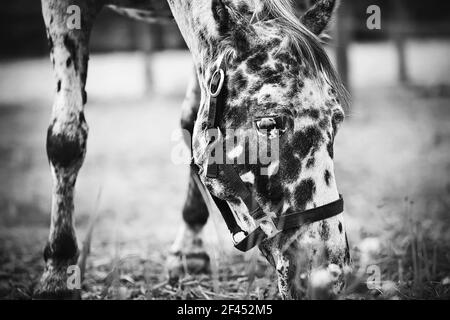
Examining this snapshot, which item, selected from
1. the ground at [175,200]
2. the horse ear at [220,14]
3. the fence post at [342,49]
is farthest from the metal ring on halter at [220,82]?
the fence post at [342,49]

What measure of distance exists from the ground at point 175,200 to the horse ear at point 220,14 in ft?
2.59

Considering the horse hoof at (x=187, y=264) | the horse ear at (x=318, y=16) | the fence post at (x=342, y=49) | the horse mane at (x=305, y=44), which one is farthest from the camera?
the fence post at (x=342, y=49)

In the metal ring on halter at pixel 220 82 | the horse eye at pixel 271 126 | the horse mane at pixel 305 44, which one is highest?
the horse mane at pixel 305 44

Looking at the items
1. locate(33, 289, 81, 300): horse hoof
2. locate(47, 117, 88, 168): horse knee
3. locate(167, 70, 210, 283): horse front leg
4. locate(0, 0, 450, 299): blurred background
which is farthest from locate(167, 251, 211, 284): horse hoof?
locate(47, 117, 88, 168): horse knee

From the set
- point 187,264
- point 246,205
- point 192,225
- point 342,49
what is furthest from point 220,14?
point 342,49

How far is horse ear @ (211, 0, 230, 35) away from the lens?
2.14 meters

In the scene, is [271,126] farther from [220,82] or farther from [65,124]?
[65,124]

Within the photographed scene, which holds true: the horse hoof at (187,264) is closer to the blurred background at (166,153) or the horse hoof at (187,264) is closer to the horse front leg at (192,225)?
the horse front leg at (192,225)

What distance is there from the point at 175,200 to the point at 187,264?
9.56 feet

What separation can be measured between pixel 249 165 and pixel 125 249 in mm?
2727

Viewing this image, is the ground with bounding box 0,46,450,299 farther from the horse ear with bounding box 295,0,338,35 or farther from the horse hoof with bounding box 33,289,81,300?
the horse ear with bounding box 295,0,338,35

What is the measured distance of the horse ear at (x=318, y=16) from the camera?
2363mm
